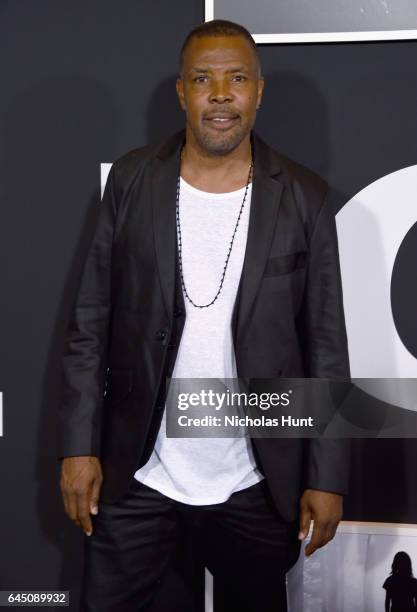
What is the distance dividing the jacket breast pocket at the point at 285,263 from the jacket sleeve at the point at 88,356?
34 centimetres

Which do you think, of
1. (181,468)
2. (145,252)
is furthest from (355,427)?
→ (145,252)

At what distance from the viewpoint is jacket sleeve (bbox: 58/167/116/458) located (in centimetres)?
167

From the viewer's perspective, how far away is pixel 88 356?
5.51ft

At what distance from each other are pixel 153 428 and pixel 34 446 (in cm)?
80

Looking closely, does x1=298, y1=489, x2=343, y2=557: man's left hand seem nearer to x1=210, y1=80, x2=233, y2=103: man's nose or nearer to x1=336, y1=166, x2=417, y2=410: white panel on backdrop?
x1=336, y1=166, x2=417, y2=410: white panel on backdrop

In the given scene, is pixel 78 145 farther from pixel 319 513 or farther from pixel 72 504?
pixel 319 513

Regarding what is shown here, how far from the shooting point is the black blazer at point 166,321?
167 cm

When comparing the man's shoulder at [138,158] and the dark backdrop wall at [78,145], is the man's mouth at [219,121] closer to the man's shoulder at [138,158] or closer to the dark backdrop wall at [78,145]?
the man's shoulder at [138,158]

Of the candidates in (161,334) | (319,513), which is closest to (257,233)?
(161,334)

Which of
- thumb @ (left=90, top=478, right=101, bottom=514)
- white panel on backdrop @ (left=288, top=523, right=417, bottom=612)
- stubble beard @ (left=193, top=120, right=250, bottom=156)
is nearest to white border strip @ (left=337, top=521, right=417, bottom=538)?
white panel on backdrop @ (left=288, top=523, right=417, bottom=612)

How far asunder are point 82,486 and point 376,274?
39.7 inches

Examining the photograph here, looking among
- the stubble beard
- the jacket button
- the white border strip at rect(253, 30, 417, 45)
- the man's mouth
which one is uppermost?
the white border strip at rect(253, 30, 417, 45)

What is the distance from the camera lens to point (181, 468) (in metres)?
1.67

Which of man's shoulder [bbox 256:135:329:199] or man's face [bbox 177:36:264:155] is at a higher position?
man's face [bbox 177:36:264:155]
